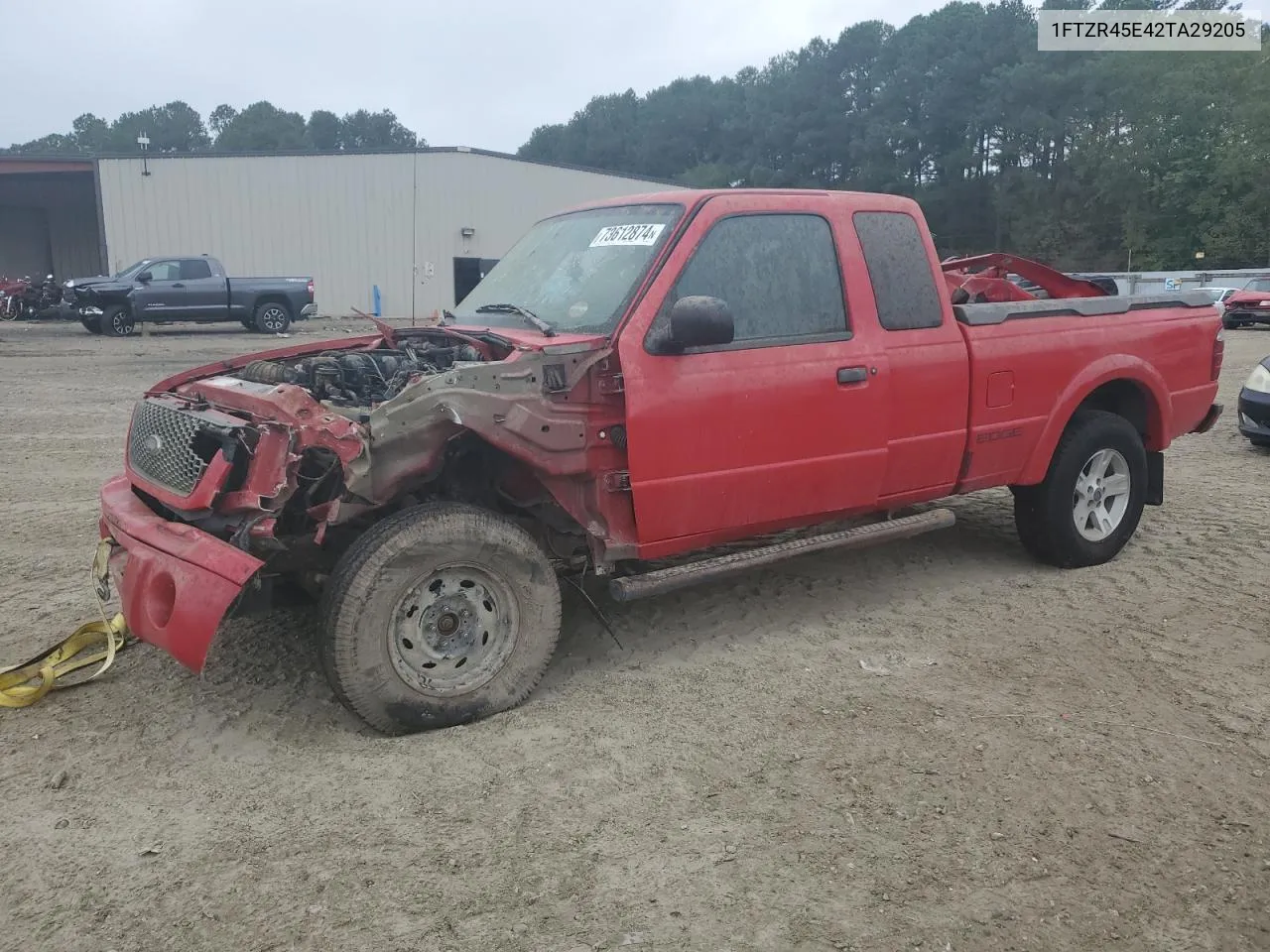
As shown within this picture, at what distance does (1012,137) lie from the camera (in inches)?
2435

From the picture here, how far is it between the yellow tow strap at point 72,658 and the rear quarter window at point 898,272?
3628mm

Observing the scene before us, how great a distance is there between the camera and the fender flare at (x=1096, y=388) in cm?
529

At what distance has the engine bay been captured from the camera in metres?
4.14

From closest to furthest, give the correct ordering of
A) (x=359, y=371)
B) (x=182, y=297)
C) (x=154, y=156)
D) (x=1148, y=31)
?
1. (x=359, y=371)
2. (x=182, y=297)
3. (x=154, y=156)
4. (x=1148, y=31)

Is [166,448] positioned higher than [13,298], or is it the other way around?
[13,298]

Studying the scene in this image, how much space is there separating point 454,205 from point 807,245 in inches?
1160

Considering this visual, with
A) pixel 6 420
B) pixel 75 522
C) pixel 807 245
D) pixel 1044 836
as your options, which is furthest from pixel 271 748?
pixel 6 420

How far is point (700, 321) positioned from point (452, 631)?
1.53 meters

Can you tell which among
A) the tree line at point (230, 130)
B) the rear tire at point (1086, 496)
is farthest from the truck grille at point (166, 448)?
the tree line at point (230, 130)

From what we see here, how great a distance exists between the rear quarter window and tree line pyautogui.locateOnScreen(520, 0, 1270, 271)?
4879 cm

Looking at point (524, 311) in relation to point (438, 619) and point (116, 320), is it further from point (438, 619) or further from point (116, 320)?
point (116, 320)

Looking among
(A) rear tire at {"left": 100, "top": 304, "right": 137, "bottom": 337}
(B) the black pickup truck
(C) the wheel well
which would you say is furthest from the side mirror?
(A) rear tire at {"left": 100, "top": 304, "right": 137, "bottom": 337}

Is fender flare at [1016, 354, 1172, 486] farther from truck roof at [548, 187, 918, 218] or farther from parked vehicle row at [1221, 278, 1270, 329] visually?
parked vehicle row at [1221, 278, 1270, 329]

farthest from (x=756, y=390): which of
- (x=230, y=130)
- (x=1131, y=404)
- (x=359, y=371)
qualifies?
(x=230, y=130)
